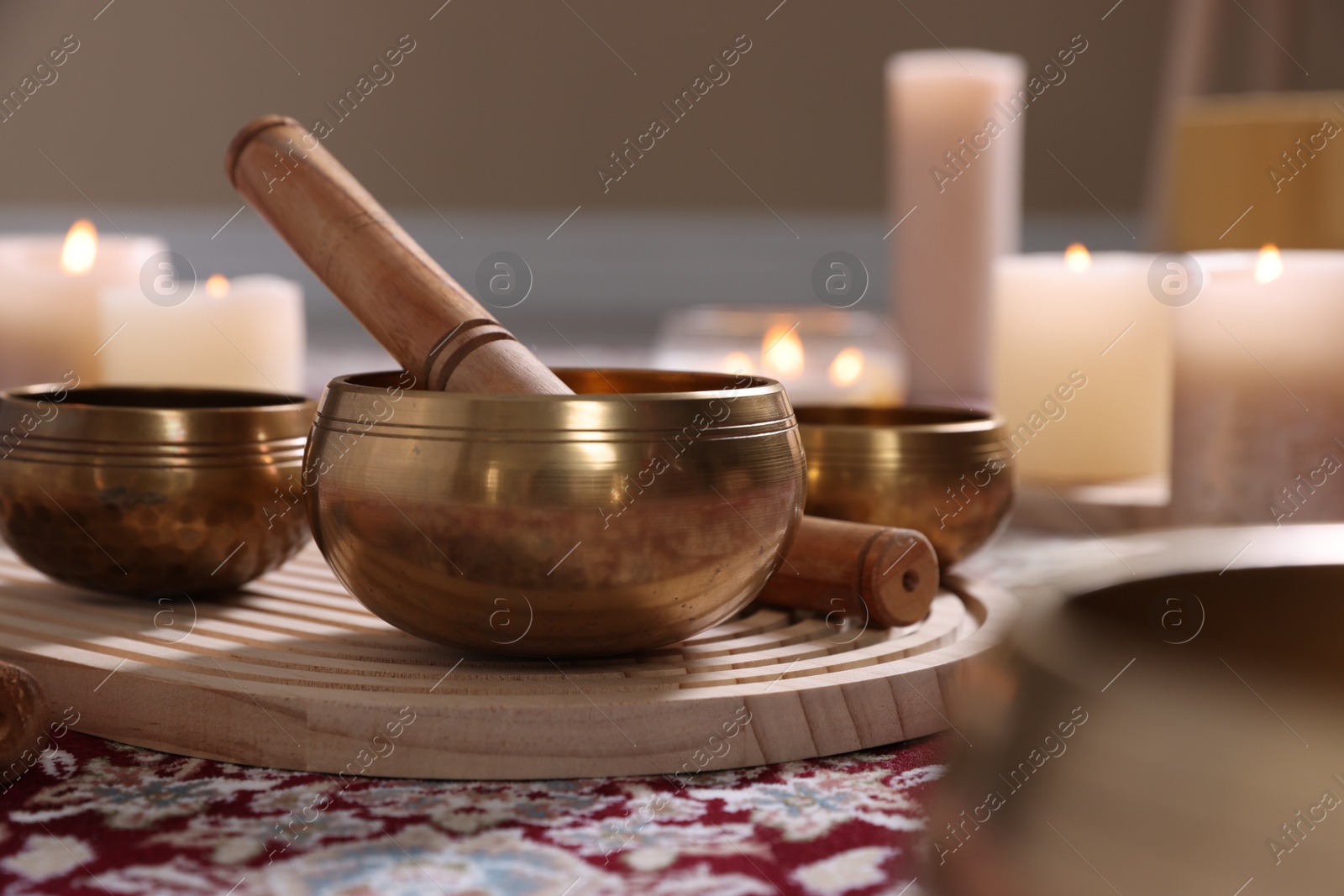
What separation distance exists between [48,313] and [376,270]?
1.91 feet

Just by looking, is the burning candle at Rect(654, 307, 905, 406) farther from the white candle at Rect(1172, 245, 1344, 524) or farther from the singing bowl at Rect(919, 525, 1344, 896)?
the singing bowl at Rect(919, 525, 1344, 896)

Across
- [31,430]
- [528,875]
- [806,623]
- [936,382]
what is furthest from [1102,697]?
[936,382]

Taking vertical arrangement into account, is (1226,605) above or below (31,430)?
below

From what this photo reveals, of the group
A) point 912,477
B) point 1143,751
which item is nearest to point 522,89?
point 912,477

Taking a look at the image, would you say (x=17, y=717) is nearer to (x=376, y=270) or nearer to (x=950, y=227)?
(x=376, y=270)

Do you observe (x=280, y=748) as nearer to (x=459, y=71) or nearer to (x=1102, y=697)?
(x=1102, y=697)

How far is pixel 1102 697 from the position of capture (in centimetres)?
34

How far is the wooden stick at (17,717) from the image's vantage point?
0.59m

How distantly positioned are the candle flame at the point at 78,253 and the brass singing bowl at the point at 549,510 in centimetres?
67

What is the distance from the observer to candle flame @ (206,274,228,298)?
125 cm

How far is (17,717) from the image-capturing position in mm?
591

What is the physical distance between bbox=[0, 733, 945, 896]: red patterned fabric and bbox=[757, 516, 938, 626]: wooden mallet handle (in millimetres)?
145

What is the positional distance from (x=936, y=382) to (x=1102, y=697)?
1.35 meters

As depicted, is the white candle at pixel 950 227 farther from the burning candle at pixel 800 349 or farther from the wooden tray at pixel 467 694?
the wooden tray at pixel 467 694
